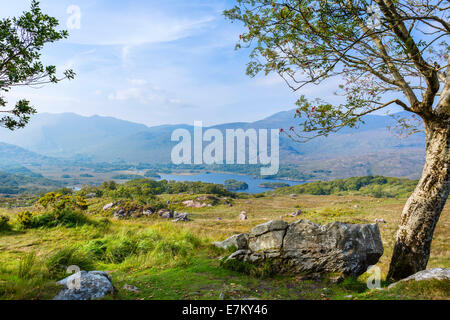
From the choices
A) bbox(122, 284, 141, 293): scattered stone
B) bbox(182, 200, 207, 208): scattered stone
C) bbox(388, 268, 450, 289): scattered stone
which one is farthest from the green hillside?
bbox(122, 284, 141, 293): scattered stone

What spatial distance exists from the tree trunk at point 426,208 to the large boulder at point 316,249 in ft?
2.43

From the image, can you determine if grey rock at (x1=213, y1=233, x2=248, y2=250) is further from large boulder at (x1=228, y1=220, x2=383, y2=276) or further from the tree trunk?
the tree trunk

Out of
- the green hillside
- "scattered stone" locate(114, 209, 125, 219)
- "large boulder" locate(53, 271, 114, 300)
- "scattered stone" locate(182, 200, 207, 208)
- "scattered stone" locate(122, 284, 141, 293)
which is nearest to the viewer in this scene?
"large boulder" locate(53, 271, 114, 300)

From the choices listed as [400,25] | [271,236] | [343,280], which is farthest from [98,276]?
[400,25]

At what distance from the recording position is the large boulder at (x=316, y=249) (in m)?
6.61

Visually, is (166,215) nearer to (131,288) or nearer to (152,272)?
(152,272)

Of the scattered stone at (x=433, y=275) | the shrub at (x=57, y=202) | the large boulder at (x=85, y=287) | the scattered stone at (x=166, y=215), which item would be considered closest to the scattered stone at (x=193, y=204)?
the scattered stone at (x=166, y=215)

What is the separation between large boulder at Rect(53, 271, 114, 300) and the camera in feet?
13.3

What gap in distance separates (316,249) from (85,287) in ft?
19.0

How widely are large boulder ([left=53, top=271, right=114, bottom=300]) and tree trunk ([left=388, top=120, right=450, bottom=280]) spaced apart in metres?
7.28

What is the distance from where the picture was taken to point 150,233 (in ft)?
32.8

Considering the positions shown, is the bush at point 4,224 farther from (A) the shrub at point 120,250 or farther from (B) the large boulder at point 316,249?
(B) the large boulder at point 316,249
